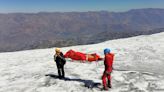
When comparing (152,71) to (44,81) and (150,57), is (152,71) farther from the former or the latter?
(44,81)

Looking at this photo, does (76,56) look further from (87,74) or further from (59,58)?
(59,58)

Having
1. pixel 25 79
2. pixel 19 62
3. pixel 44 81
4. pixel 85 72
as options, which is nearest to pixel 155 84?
pixel 85 72

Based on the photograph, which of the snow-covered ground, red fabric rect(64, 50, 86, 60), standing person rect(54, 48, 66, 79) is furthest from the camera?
red fabric rect(64, 50, 86, 60)

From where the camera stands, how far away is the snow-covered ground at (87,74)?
51.0 ft

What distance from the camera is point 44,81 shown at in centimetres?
1709

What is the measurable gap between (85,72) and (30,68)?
4.89 metres

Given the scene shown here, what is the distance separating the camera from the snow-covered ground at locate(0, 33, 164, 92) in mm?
15539

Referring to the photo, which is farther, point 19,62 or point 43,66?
point 19,62

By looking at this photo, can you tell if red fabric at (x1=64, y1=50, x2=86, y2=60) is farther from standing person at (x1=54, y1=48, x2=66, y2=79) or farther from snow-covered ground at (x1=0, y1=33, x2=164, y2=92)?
standing person at (x1=54, y1=48, x2=66, y2=79)

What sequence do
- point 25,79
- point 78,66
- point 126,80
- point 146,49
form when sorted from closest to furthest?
point 126,80, point 25,79, point 78,66, point 146,49

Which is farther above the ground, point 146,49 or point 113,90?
point 146,49

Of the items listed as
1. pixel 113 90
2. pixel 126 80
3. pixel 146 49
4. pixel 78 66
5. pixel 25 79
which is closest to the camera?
pixel 113 90

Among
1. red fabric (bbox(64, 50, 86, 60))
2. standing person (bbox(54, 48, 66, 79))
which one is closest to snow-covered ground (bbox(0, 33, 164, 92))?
red fabric (bbox(64, 50, 86, 60))

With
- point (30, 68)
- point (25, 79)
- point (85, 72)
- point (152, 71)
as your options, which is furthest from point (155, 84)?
point (30, 68)
